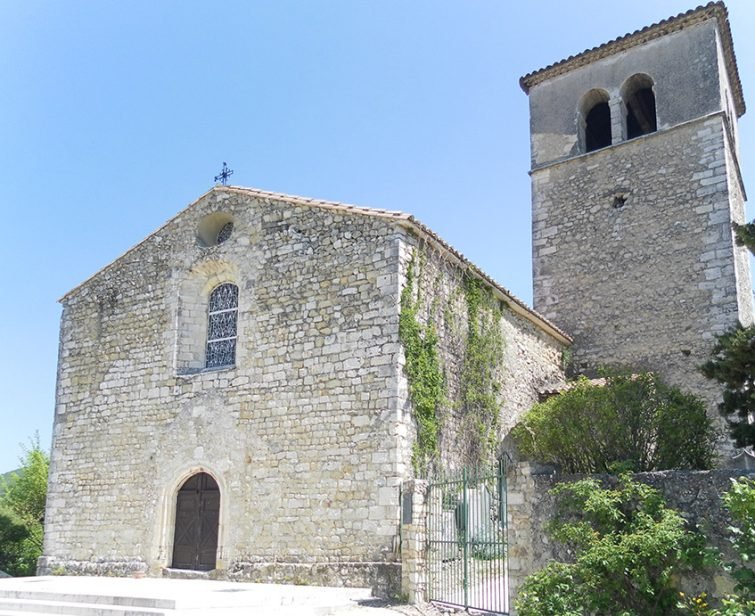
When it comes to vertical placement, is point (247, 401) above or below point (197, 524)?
above

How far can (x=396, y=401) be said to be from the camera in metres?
11.7

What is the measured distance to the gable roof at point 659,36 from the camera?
61.6ft

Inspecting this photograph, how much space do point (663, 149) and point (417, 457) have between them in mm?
11416

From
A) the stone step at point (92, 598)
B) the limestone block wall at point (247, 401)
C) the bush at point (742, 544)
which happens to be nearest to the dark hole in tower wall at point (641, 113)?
the limestone block wall at point (247, 401)

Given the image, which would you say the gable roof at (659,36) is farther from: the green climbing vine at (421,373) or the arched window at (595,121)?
the green climbing vine at (421,373)

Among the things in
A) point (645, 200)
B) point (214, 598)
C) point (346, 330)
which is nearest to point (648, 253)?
point (645, 200)

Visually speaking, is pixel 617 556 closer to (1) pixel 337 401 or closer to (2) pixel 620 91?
(1) pixel 337 401

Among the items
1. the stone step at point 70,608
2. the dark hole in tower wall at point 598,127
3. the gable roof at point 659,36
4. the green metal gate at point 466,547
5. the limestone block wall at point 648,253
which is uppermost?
the gable roof at point 659,36

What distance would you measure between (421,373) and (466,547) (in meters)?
2.92

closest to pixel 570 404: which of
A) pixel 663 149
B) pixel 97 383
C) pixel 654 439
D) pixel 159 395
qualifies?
pixel 654 439

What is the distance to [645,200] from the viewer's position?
1900 centimetres

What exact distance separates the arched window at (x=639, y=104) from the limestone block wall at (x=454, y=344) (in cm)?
786

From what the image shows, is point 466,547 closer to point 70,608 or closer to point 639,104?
point 70,608

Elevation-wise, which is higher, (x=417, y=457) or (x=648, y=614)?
(x=417, y=457)
